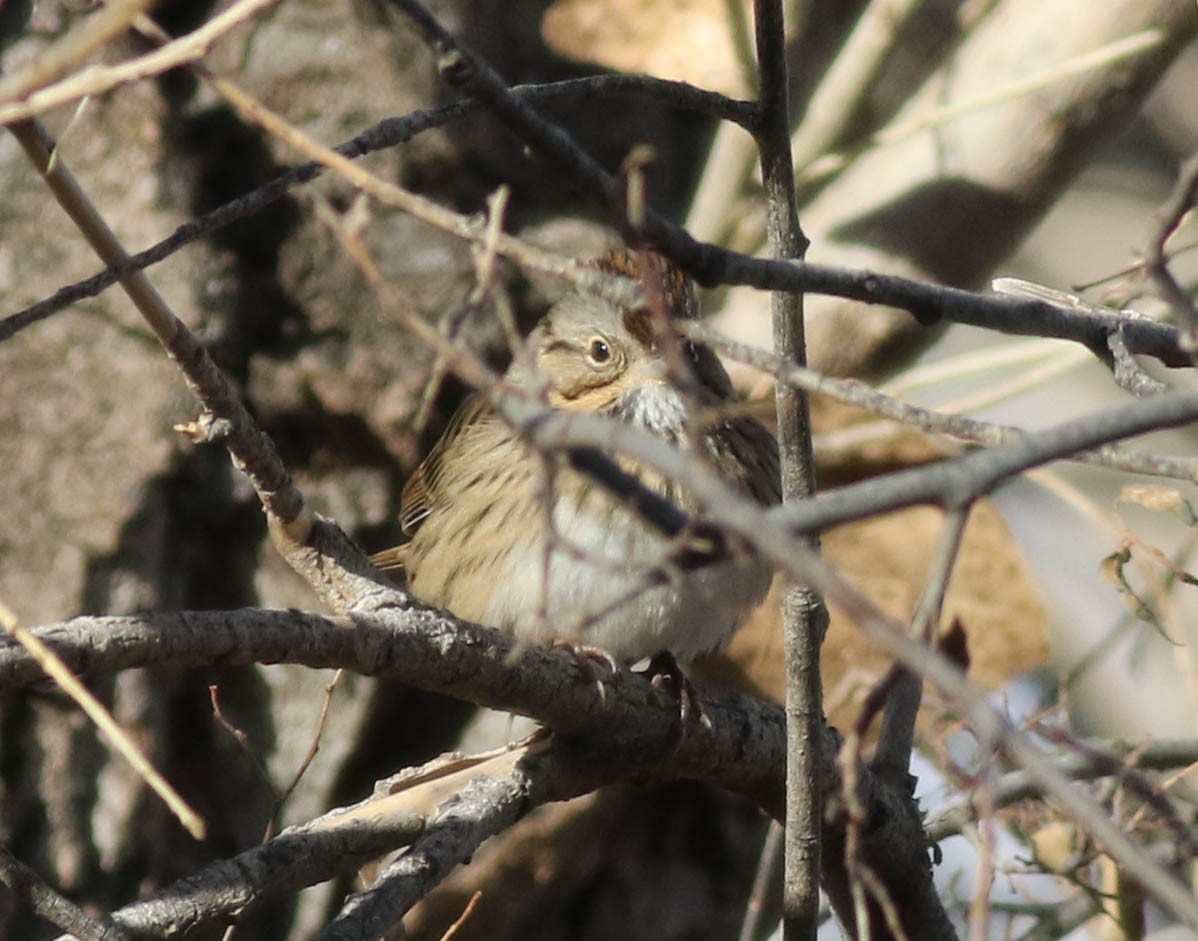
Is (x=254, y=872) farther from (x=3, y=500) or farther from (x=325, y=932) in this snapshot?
(x=3, y=500)

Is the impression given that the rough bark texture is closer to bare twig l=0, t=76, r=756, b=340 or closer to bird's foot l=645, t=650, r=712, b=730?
bird's foot l=645, t=650, r=712, b=730

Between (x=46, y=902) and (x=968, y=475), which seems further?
(x=46, y=902)

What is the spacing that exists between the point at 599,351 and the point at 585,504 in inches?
20.7

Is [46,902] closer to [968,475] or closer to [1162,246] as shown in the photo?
[968,475]

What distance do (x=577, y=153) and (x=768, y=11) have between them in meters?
0.52

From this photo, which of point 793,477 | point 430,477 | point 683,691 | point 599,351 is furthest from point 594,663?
point 430,477

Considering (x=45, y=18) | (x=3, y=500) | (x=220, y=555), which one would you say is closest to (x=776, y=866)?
(x=220, y=555)

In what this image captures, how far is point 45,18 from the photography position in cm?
362

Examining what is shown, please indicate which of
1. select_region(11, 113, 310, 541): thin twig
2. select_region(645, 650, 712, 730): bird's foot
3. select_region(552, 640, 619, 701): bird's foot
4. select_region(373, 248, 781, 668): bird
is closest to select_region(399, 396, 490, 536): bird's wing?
select_region(373, 248, 781, 668): bird

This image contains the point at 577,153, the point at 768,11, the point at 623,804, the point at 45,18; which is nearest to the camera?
the point at 577,153

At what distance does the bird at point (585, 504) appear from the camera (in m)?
3.12

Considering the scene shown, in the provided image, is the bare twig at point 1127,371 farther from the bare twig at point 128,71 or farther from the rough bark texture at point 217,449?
the rough bark texture at point 217,449

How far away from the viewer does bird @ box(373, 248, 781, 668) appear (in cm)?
312

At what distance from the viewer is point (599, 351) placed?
11.6ft
